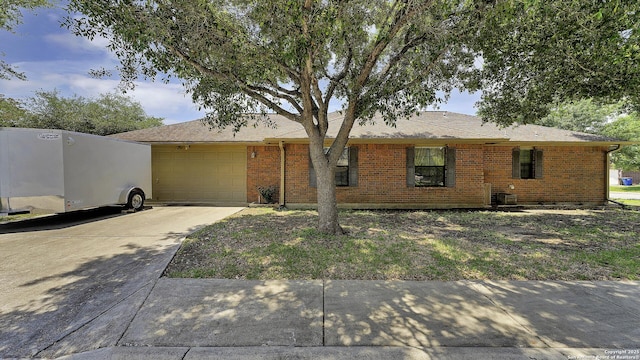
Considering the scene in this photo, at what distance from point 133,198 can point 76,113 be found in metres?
22.7

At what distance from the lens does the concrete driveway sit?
2734 mm

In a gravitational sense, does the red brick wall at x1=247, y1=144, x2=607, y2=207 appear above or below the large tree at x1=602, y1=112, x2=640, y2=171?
below

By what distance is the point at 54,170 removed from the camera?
690 centimetres

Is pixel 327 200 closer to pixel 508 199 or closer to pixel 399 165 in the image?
pixel 399 165

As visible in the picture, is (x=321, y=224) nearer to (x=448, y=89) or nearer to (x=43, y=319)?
(x=43, y=319)

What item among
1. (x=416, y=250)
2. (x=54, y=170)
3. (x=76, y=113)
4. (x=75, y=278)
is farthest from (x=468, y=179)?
(x=76, y=113)

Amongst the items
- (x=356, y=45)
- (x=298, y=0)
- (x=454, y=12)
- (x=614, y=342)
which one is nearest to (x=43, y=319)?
(x=298, y=0)

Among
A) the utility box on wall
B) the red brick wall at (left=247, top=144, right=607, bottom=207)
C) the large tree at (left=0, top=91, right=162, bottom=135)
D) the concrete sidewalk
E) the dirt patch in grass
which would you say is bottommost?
the concrete sidewalk

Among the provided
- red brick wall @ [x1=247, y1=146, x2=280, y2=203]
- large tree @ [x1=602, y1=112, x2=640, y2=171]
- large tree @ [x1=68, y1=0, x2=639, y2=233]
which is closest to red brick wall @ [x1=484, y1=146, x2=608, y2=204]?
large tree @ [x1=68, y1=0, x2=639, y2=233]

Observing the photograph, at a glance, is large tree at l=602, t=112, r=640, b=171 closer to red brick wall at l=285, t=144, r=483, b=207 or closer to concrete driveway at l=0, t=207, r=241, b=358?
red brick wall at l=285, t=144, r=483, b=207

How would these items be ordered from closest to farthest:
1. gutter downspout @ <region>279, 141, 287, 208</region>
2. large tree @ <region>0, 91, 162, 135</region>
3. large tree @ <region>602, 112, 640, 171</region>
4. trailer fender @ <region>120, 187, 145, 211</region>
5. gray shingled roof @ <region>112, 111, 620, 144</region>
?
trailer fender @ <region>120, 187, 145, 211</region>, gray shingled roof @ <region>112, 111, 620, 144</region>, gutter downspout @ <region>279, 141, 287, 208</region>, large tree @ <region>0, 91, 162, 135</region>, large tree @ <region>602, 112, 640, 171</region>

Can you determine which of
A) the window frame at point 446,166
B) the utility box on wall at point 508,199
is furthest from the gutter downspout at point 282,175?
the utility box on wall at point 508,199

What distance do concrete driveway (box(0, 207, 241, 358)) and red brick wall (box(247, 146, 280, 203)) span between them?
3.83 meters

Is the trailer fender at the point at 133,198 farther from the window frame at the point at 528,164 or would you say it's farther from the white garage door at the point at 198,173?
the window frame at the point at 528,164
